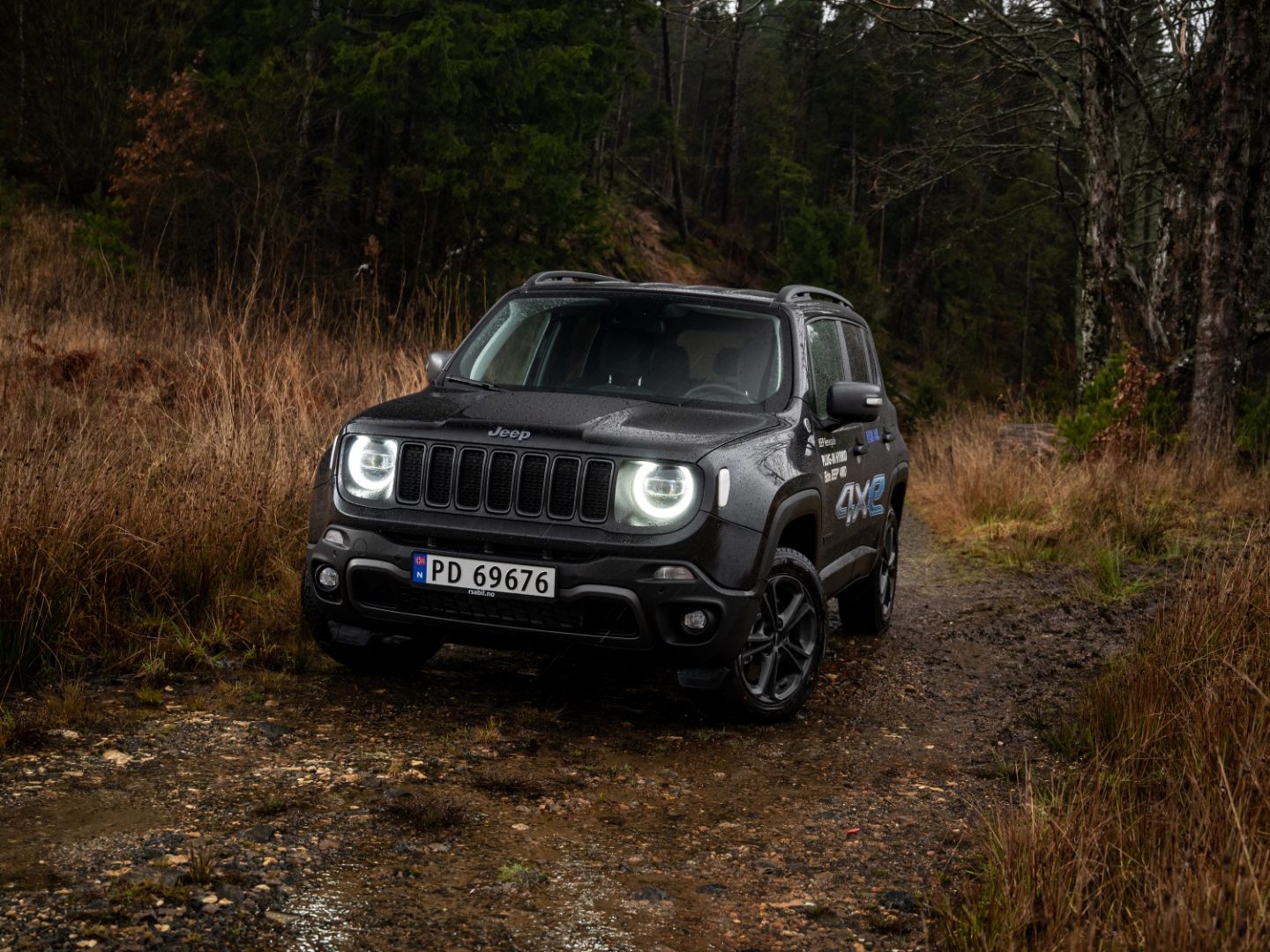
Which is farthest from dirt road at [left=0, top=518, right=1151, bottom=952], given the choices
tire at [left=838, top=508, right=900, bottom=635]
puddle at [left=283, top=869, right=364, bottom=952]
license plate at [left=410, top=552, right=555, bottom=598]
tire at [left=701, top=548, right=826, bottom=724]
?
tire at [left=838, top=508, right=900, bottom=635]

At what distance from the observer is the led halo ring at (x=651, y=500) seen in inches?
203

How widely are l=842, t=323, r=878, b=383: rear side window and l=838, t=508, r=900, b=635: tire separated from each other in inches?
33.7

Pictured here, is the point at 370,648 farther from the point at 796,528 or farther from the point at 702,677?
the point at 796,528

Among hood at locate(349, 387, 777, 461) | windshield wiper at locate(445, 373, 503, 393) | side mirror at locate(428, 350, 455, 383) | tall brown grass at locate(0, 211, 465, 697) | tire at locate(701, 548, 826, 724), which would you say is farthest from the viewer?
side mirror at locate(428, 350, 455, 383)

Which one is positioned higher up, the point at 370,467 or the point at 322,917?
the point at 370,467

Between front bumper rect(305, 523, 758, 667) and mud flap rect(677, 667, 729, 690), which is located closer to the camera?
front bumper rect(305, 523, 758, 667)

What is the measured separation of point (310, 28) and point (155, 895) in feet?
79.6

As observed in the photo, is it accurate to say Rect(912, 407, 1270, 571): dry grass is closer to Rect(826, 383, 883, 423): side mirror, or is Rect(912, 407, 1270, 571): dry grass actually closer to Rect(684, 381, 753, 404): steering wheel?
Rect(826, 383, 883, 423): side mirror

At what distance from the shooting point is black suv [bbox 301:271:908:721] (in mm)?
5141

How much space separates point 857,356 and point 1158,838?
4492 millimetres

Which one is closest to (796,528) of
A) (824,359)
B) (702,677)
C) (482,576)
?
(702,677)

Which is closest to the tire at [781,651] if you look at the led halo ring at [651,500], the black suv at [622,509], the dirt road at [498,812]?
the black suv at [622,509]

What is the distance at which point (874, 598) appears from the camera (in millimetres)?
8070

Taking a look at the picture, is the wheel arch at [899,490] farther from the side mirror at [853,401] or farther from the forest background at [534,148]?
the forest background at [534,148]
